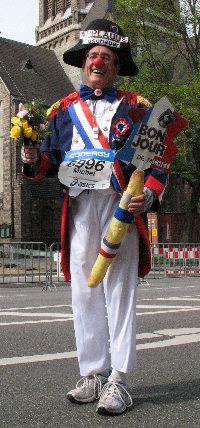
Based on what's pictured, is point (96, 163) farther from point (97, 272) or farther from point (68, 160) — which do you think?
point (97, 272)

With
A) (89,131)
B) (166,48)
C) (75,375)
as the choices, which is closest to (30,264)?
(75,375)

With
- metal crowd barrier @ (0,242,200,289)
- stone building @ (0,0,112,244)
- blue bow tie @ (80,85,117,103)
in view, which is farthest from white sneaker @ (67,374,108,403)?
stone building @ (0,0,112,244)

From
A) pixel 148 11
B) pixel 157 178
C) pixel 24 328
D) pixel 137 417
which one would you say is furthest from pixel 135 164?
pixel 148 11

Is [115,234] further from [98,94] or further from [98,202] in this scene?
[98,94]

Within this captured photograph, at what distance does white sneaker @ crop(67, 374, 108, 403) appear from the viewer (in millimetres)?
3385

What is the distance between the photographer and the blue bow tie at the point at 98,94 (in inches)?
143

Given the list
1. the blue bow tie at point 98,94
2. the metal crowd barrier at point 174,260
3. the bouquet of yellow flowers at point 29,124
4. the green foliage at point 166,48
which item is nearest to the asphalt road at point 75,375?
the bouquet of yellow flowers at point 29,124

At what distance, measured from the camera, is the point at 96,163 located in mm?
3465

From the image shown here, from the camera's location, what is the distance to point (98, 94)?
3621 mm

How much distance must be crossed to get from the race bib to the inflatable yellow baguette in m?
0.16

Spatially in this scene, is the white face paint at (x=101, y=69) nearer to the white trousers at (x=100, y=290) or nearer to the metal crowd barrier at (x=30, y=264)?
the white trousers at (x=100, y=290)

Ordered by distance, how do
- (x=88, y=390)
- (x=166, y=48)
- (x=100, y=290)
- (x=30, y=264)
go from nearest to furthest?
(x=88, y=390) < (x=100, y=290) < (x=30, y=264) < (x=166, y=48)

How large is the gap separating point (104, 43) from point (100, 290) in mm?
1322

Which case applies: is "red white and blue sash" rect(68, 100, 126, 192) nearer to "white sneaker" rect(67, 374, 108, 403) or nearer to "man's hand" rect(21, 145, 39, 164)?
"man's hand" rect(21, 145, 39, 164)
